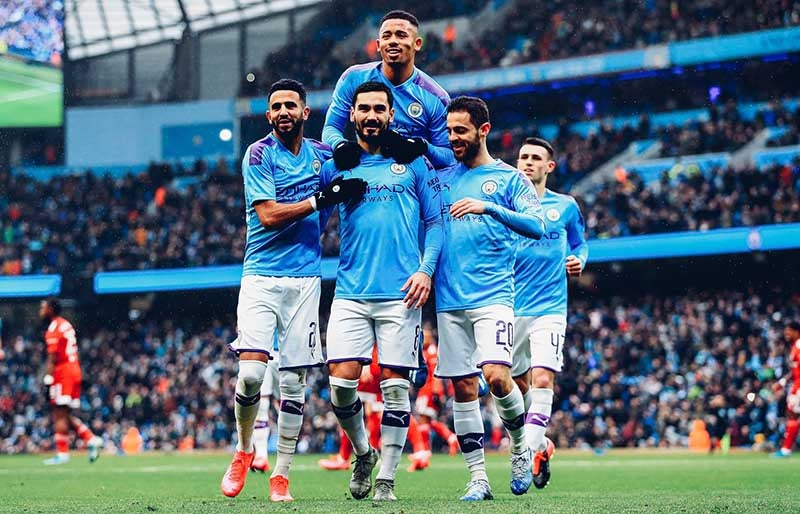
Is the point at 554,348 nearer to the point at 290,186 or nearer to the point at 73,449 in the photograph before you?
the point at 290,186

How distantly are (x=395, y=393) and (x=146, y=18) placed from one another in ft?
144

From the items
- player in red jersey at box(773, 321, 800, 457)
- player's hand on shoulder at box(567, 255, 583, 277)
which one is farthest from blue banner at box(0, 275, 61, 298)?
player's hand on shoulder at box(567, 255, 583, 277)

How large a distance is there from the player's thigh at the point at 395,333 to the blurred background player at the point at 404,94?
3.81 ft

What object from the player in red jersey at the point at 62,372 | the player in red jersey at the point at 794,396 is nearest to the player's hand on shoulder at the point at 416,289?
the player in red jersey at the point at 62,372

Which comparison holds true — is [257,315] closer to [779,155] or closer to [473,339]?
[473,339]

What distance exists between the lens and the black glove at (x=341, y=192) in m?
7.91

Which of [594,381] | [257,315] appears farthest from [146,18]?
[257,315]

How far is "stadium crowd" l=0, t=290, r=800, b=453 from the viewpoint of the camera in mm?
25438

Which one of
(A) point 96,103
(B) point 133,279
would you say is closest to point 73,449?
(B) point 133,279

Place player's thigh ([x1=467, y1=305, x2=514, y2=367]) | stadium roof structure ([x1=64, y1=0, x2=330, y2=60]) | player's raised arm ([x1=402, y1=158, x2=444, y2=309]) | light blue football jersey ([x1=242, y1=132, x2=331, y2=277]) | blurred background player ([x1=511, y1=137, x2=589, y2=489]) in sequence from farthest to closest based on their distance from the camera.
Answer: stadium roof structure ([x1=64, y1=0, x2=330, y2=60])
blurred background player ([x1=511, y1=137, x2=589, y2=489])
light blue football jersey ([x1=242, y1=132, x2=331, y2=277])
player's thigh ([x1=467, y1=305, x2=514, y2=367])
player's raised arm ([x1=402, y1=158, x2=444, y2=309])

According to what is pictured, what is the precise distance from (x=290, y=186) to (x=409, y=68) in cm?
124

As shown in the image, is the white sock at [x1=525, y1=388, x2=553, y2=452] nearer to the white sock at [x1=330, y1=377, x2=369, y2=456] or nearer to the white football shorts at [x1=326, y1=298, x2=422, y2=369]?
the white sock at [x1=330, y1=377, x2=369, y2=456]

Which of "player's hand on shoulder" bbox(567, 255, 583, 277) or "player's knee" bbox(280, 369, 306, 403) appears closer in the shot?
"player's knee" bbox(280, 369, 306, 403)

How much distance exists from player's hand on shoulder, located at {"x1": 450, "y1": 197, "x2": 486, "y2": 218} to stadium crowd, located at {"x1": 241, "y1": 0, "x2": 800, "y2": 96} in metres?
29.7
